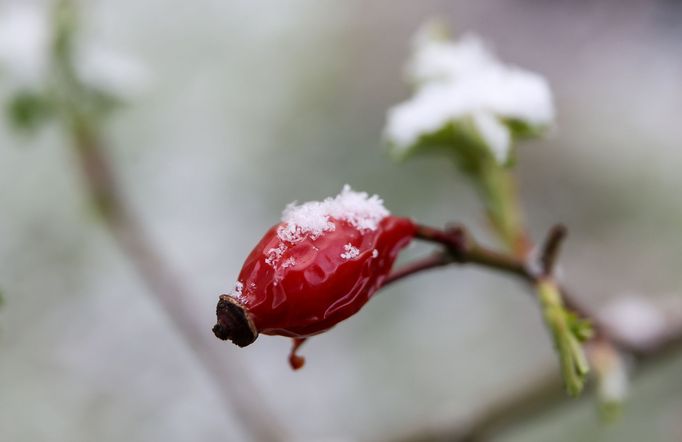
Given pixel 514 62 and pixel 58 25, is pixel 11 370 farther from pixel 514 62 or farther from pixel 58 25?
pixel 514 62

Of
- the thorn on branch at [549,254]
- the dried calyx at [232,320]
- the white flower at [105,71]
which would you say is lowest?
the dried calyx at [232,320]

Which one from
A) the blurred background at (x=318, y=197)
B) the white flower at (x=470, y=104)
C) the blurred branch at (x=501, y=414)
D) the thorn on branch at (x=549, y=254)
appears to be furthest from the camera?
the blurred background at (x=318, y=197)

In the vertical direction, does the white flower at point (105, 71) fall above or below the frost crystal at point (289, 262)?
above

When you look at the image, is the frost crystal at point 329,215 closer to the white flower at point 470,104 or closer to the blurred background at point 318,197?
the white flower at point 470,104

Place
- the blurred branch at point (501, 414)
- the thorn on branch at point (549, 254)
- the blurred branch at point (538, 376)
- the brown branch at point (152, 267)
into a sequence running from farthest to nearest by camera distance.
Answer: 1. the brown branch at point (152, 267)
2. the blurred branch at point (501, 414)
3. the thorn on branch at point (549, 254)
4. the blurred branch at point (538, 376)

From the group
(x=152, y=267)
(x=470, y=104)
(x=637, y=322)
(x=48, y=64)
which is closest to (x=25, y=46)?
(x=48, y=64)

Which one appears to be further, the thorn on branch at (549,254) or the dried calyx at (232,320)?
the thorn on branch at (549,254)

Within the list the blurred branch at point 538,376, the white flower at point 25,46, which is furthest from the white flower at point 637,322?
the white flower at point 25,46

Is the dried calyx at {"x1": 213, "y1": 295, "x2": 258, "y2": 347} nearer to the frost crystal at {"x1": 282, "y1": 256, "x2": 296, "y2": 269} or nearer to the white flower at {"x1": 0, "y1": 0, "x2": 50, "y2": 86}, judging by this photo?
the frost crystal at {"x1": 282, "y1": 256, "x2": 296, "y2": 269}
